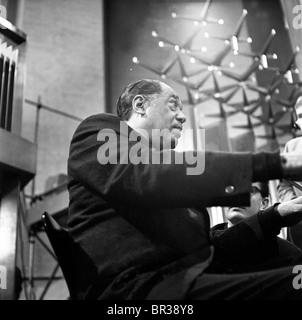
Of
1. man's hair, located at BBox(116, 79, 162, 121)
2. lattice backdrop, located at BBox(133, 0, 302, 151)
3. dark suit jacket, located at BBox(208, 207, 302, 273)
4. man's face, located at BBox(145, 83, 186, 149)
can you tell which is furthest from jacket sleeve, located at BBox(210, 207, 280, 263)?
lattice backdrop, located at BBox(133, 0, 302, 151)

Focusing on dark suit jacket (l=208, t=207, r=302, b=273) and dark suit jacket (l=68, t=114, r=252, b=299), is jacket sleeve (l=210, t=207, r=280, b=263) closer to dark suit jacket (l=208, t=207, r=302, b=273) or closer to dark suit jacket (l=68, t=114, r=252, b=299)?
dark suit jacket (l=208, t=207, r=302, b=273)

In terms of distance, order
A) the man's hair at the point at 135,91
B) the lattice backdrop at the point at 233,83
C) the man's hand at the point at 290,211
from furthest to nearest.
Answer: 1. the lattice backdrop at the point at 233,83
2. the man's hair at the point at 135,91
3. the man's hand at the point at 290,211

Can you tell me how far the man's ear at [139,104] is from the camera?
0.97m

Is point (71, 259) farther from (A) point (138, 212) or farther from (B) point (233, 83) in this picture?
(B) point (233, 83)

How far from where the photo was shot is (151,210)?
2.51 ft

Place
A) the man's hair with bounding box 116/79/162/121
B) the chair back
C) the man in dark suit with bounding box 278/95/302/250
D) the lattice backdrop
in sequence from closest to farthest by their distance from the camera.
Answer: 1. the chair back
2. the man's hair with bounding box 116/79/162/121
3. the man in dark suit with bounding box 278/95/302/250
4. the lattice backdrop

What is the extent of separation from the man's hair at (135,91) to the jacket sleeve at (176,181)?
0.25 metres

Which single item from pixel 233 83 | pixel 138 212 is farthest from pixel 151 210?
pixel 233 83

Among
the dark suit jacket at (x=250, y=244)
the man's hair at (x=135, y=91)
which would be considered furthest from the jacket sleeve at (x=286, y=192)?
the man's hair at (x=135, y=91)

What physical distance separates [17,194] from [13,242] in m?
0.28

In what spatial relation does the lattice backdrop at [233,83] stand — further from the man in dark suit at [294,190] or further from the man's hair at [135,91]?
the man's hair at [135,91]

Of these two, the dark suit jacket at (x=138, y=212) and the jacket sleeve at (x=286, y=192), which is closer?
the dark suit jacket at (x=138, y=212)

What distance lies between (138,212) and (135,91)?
13.2 inches

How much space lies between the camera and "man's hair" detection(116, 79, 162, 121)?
98 centimetres
